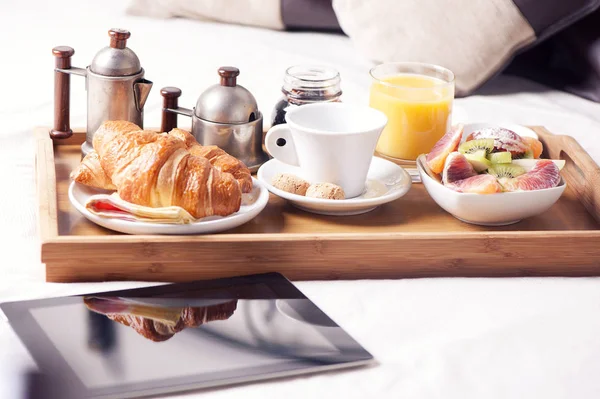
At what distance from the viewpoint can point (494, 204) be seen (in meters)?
1.04

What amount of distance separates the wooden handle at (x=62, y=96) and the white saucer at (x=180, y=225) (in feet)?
0.84

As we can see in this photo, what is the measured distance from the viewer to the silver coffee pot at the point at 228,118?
3.95 feet

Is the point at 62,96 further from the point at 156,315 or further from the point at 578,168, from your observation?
the point at 578,168

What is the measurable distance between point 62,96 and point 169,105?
166mm

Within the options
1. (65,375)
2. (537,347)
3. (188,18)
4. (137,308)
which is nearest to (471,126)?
(537,347)

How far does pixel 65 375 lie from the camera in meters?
0.74

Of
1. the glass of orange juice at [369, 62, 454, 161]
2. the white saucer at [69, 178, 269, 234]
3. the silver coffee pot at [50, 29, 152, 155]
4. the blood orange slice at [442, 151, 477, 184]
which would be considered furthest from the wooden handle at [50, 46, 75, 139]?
the blood orange slice at [442, 151, 477, 184]

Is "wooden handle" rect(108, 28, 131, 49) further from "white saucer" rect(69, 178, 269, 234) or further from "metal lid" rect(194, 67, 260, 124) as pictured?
"white saucer" rect(69, 178, 269, 234)

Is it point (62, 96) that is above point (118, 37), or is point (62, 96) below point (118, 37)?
below

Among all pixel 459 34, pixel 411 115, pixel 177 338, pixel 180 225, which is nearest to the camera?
pixel 177 338

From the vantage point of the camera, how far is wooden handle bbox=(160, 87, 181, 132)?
1256 mm

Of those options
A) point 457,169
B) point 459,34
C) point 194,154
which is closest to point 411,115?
point 457,169

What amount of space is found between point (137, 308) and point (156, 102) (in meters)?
0.89

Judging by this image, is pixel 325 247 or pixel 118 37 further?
pixel 118 37
